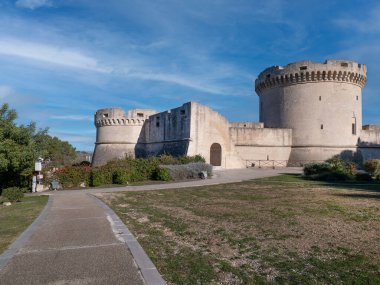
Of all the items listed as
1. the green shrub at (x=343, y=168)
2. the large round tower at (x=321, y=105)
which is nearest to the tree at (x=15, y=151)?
the green shrub at (x=343, y=168)

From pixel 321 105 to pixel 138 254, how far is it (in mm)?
29250

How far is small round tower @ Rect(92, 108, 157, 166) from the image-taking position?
119 feet

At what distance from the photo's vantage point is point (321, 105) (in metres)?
30.8

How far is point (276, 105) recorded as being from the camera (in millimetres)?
33250

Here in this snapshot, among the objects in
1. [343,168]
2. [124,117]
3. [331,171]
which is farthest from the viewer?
[124,117]

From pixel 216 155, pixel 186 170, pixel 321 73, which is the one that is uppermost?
pixel 321 73

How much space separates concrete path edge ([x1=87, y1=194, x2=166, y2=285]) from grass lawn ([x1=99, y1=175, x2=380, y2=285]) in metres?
0.14

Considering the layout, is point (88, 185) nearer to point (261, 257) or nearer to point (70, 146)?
point (261, 257)

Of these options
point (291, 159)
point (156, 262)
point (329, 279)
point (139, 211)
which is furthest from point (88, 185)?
point (291, 159)

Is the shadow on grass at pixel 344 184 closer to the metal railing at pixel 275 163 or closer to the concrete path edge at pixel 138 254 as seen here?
the concrete path edge at pixel 138 254

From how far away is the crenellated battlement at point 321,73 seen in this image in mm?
30344

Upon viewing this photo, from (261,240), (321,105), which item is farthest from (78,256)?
(321,105)

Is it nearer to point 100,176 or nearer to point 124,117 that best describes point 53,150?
point 124,117

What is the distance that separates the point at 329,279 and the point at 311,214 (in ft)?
14.2
